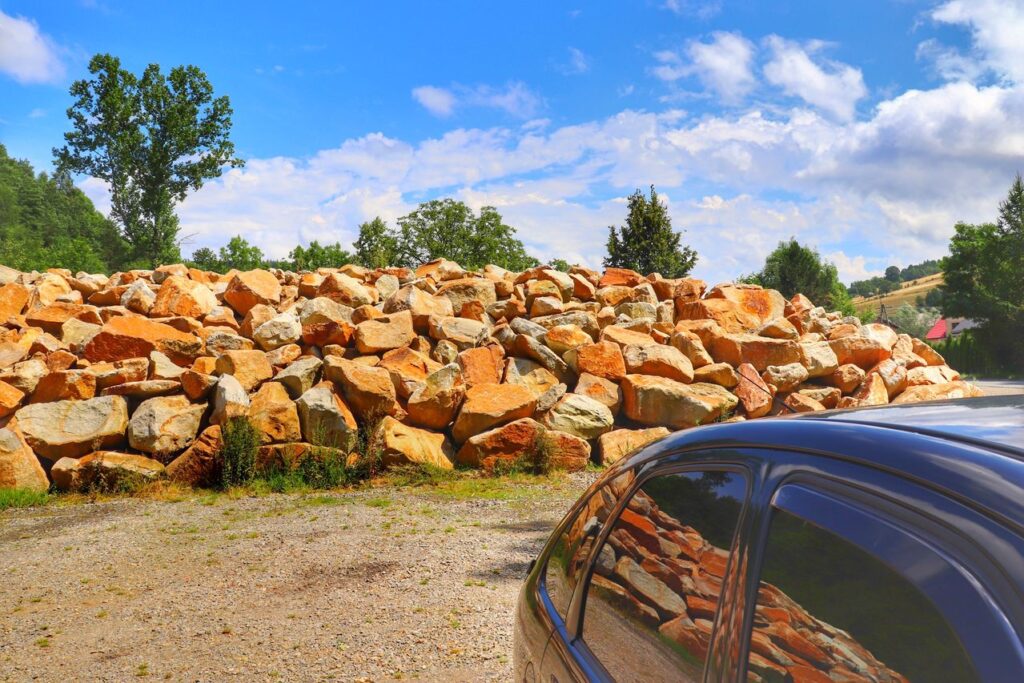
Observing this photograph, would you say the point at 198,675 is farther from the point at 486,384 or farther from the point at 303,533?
the point at 486,384

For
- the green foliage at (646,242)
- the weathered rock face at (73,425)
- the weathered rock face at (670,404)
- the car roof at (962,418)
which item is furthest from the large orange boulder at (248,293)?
the green foliage at (646,242)

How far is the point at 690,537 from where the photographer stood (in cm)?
153

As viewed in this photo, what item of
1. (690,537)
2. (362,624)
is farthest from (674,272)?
(690,537)

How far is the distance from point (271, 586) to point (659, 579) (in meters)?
4.79

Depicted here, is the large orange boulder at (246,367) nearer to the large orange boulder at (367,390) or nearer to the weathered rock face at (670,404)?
the large orange boulder at (367,390)

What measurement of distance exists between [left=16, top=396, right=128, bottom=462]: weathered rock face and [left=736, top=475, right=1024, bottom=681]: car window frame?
9.46 metres

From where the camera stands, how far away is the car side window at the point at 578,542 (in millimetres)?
1993

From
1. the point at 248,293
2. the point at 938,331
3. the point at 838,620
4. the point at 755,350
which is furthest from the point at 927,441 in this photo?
the point at 938,331

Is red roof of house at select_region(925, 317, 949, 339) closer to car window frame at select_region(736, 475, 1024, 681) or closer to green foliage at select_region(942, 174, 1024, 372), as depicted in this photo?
green foliage at select_region(942, 174, 1024, 372)

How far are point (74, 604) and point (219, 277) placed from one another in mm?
10775

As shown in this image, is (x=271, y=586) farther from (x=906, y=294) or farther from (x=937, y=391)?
(x=906, y=294)

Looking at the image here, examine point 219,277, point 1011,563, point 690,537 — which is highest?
point 219,277

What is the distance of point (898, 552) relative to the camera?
1044 mm

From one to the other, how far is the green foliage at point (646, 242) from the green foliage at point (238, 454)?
2505 centimetres
